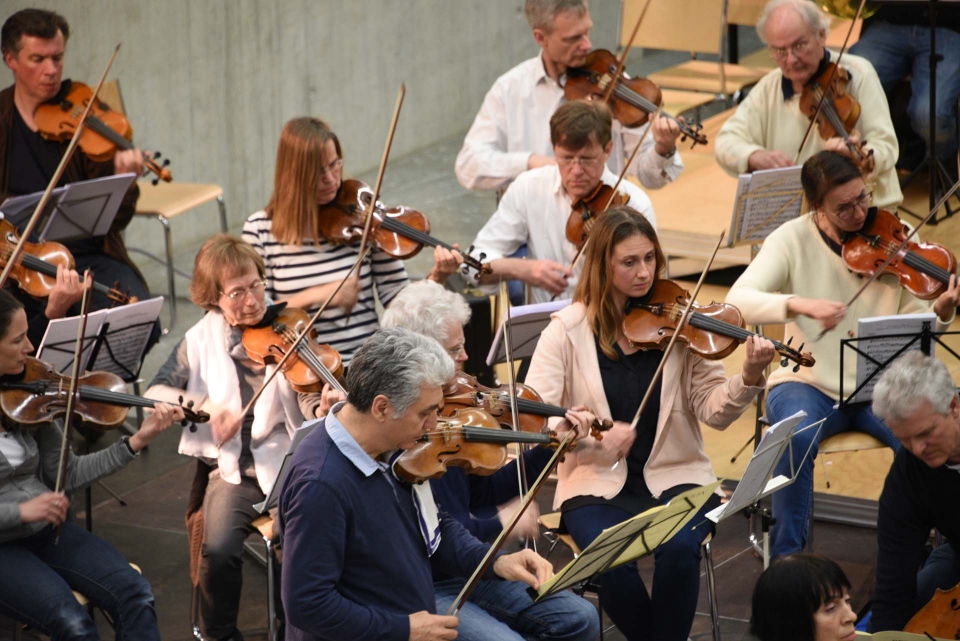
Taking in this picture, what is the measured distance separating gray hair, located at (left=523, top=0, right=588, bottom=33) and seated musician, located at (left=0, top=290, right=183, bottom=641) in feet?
7.07

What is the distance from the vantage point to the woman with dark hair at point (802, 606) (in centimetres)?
253

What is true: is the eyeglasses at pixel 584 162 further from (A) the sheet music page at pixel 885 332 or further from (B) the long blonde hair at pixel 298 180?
(A) the sheet music page at pixel 885 332

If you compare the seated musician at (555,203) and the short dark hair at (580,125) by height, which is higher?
the short dark hair at (580,125)

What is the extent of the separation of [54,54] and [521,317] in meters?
1.90

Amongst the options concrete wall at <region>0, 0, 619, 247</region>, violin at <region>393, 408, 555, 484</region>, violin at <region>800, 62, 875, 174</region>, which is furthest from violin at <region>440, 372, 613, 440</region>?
concrete wall at <region>0, 0, 619, 247</region>

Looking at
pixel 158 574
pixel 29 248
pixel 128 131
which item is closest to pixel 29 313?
pixel 29 248

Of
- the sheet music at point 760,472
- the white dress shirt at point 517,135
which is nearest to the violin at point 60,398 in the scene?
the sheet music at point 760,472

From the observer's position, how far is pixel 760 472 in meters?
3.07

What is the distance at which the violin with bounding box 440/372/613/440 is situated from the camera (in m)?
3.26

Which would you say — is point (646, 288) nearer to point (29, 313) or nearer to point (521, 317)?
point (521, 317)

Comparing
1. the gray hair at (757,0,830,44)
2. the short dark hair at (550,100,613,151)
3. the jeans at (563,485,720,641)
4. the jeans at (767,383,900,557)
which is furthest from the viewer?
the gray hair at (757,0,830,44)

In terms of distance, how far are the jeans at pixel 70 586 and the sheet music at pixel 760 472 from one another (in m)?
1.42

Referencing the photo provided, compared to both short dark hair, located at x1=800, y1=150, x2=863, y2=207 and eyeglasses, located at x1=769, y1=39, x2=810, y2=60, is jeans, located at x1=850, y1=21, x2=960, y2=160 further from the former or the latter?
short dark hair, located at x1=800, y1=150, x2=863, y2=207

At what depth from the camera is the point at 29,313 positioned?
14.5ft
